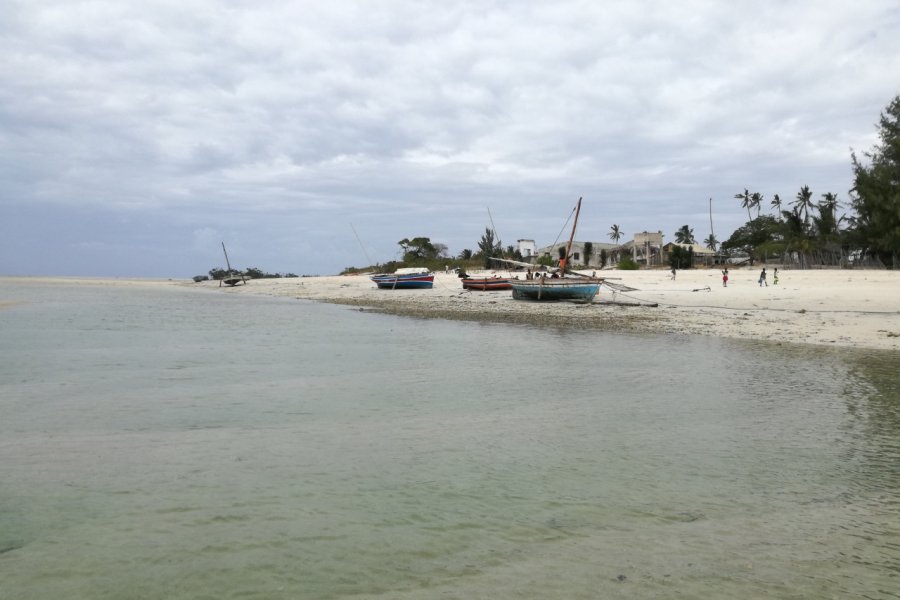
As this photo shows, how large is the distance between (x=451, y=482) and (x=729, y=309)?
97.6 ft

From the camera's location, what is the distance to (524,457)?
9.23m

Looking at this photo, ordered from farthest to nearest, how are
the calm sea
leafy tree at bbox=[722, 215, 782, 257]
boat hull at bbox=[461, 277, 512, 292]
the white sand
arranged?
leafy tree at bbox=[722, 215, 782, 257]
boat hull at bbox=[461, 277, 512, 292]
the white sand
the calm sea

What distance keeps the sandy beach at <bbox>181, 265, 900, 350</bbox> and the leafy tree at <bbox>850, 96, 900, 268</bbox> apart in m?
10.00

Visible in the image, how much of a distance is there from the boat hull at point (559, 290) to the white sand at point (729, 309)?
39.8 inches

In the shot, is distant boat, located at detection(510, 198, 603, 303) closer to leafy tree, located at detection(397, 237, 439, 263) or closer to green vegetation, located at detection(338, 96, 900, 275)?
green vegetation, located at detection(338, 96, 900, 275)

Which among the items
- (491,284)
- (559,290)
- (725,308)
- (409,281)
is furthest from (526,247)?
(725,308)

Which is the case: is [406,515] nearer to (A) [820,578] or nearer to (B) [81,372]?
(A) [820,578]

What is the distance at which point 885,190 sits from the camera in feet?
179

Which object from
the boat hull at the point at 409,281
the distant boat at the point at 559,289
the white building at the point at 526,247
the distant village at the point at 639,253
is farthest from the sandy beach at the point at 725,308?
the white building at the point at 526,247

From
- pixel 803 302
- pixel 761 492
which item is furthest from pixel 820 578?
pixel 803 302

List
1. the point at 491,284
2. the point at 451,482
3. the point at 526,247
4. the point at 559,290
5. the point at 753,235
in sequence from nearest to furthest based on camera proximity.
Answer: the point at 451,482 < the point at 559,290 < the point at 491,284 < the point at 753,235 < the point at 526,247

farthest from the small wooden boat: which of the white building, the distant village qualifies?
the white building

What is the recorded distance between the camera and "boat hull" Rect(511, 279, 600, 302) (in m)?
43.8

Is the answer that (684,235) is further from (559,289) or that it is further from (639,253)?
(559,289)
